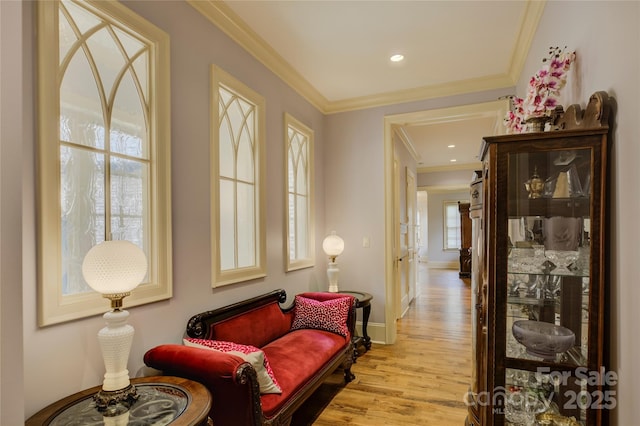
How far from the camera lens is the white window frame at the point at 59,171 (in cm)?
141

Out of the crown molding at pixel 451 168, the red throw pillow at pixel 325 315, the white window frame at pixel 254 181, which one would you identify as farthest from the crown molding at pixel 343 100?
the crown molding at pixel 451 168

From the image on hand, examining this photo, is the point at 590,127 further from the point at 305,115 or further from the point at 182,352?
the point at 305,115

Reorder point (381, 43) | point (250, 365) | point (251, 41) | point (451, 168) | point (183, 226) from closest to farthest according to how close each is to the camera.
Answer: point (250, 365)
point (183, 226)
point (251, 41)
point (381, 43)
point (451, 168)

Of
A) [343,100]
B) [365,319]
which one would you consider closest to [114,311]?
[365,319]

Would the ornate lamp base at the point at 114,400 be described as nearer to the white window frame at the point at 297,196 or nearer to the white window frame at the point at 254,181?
the white window frame at the point at 254,181

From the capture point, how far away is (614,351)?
1.28 meters

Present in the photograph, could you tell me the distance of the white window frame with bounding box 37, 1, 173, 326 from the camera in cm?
141

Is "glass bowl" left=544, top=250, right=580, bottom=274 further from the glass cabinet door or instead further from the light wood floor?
the light wood floor

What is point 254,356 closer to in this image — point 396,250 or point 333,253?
point 333,253

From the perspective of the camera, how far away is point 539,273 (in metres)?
1.56

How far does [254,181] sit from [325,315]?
135cm

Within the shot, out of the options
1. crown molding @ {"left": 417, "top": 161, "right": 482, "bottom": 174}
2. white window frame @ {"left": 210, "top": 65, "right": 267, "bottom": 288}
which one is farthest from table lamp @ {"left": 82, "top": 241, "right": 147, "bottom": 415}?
crown molding @ {"left": 417, "top": 161, "right": 482, "bottom": 174}

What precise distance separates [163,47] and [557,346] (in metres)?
2.59

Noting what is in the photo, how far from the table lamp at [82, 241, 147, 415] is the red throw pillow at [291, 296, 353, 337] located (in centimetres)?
175
